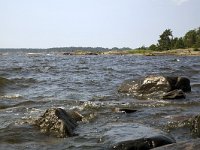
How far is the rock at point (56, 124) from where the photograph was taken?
8.95 metres

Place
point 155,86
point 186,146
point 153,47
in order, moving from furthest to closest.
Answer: point 153,47
point 155,86
point 186,146

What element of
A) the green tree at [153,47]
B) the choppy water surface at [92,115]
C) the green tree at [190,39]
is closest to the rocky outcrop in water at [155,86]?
the choppy water surface at [92,115]

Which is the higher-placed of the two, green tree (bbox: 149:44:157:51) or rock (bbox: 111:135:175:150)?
green tree (bbox: 149:44:157:51)

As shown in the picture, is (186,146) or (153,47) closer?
(186,146)

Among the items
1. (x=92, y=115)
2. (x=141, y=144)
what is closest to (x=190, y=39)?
(x=92, y=115)

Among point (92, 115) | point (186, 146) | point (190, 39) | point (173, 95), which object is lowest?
point (92, 115)

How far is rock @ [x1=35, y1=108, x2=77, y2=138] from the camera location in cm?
895

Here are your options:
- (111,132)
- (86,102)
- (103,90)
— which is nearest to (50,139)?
(111,132)

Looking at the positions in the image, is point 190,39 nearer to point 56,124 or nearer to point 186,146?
point 56,124

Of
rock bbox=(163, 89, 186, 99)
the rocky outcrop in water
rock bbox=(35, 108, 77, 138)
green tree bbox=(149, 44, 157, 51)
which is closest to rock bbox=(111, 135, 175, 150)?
rock bbox=(35, 108, 77, 138)

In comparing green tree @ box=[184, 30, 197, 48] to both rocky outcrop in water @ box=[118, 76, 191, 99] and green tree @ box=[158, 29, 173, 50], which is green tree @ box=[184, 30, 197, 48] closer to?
green tree @ box=[158, 29, 173, 50]

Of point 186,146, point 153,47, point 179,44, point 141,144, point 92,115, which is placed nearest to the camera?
point 186,146

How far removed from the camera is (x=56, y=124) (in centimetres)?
921

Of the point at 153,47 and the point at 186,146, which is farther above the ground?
the point at 153,47
